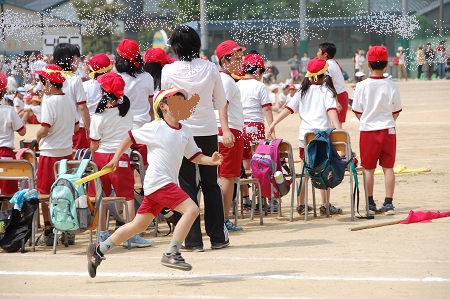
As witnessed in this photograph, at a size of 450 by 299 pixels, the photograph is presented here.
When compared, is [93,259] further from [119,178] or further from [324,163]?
[324,163]

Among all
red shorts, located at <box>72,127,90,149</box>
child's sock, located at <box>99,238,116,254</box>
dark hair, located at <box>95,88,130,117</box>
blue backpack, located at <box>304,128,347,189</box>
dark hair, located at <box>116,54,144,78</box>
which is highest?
dark hair, located at <box>116,54,144,78</box>

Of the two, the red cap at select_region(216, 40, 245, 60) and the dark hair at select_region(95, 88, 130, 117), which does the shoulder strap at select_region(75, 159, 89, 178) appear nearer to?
the dark hair at select_region(95, 88, 130, 117)

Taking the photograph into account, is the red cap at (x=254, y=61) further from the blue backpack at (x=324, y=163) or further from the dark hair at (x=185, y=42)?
the dark hair at (x=185, y=42)

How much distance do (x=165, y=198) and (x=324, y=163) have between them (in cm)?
326

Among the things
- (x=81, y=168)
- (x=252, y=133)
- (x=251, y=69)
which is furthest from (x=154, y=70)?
(x=81, y=168)

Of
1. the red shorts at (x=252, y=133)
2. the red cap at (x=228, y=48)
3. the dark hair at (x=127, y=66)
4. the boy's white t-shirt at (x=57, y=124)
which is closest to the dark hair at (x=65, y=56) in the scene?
the dark hair at (x=127, y=66)

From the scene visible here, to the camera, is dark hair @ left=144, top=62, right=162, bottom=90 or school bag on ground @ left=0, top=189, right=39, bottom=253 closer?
school bag on ground @ left=0, top=189, right=39, bottom=253

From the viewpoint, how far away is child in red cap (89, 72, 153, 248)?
971 cm

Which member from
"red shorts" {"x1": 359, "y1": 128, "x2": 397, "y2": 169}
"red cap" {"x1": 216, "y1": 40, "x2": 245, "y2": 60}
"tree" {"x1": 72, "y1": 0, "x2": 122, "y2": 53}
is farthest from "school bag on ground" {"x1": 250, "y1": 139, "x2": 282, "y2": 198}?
"tree" {"x1": 72, "y1": 0, "x2": 122, "y2": 53}

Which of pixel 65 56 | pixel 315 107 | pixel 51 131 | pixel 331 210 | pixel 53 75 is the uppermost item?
pixel 65 56

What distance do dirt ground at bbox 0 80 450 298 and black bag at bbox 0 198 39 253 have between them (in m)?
0.12

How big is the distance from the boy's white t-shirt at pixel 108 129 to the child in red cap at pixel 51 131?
1.96 feet

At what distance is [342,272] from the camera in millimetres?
7938

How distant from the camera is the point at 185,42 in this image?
9.26m
